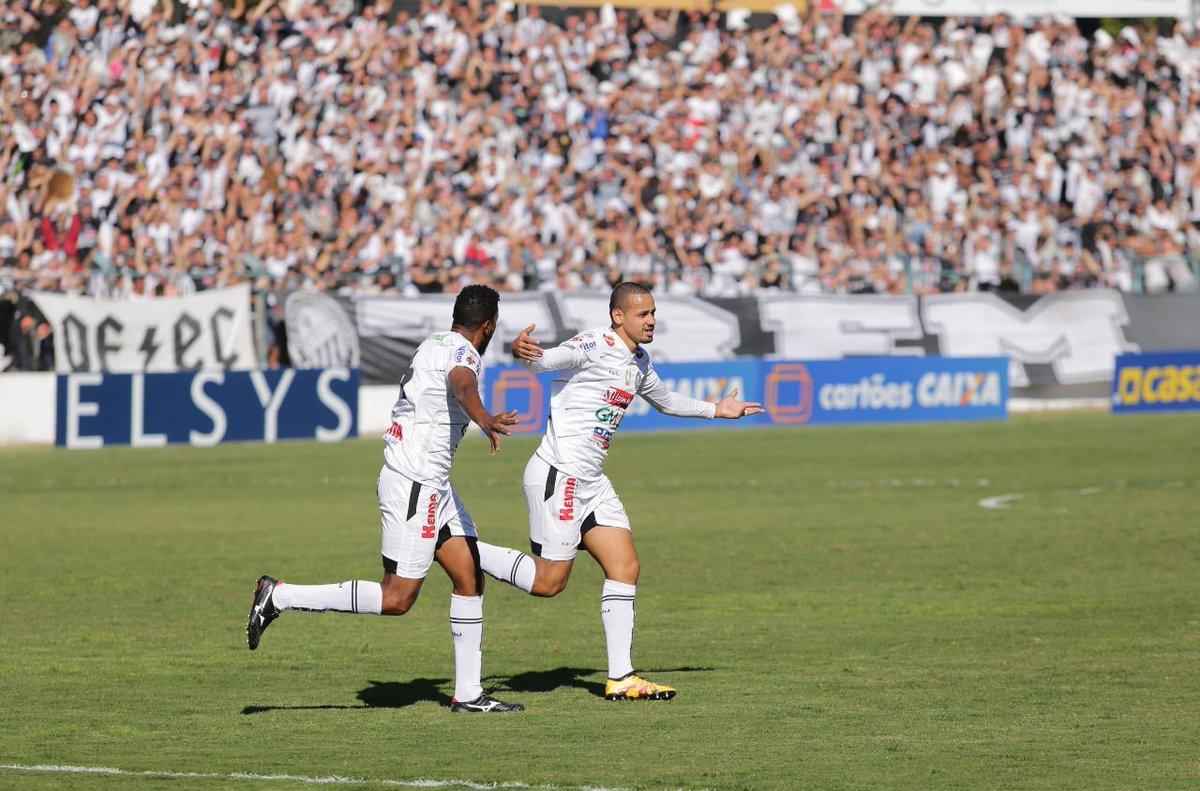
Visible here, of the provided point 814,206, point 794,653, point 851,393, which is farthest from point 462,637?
point 814,206

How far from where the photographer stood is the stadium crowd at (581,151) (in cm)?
3102

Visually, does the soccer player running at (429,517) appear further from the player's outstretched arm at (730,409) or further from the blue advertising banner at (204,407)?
the blue advertising banner at (204,407)

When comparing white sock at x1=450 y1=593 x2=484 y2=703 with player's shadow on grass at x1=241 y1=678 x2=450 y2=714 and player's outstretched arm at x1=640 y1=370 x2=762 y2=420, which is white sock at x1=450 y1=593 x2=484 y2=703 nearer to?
player's shadow on grass at x1=241 y1=678 x2=450 y2=714

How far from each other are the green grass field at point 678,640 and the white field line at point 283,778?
0.06 m

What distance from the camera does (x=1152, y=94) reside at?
4316cm

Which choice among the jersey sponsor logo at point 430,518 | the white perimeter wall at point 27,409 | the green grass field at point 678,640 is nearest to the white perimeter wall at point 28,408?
the white perimeter wall at point 27,409

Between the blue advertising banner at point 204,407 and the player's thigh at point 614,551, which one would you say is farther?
the blue advertising banner at point 204,407

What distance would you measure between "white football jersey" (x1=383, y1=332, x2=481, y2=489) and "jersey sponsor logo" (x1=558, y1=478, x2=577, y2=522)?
0.75 meters

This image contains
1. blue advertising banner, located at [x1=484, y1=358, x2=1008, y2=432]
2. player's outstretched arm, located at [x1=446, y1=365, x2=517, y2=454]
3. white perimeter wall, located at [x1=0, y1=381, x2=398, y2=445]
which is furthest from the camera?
blue advertising banner, located at [x1=484, y1=358, x2=1008, y2=432]

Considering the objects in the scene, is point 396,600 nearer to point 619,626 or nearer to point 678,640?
point 619,626

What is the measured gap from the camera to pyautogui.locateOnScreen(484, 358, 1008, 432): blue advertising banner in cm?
3177

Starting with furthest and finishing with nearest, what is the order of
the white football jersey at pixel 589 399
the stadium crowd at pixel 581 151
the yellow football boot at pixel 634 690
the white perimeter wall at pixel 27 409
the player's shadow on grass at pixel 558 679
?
1. the stadium crowd at pixel 581 151
2. the white perimeter wall at pixel 27 409
3. the player's shadow on grass at pixel 558 679
4. the white football jersey at pixel 589 399
5. the yellow football boot at pixel 634 690

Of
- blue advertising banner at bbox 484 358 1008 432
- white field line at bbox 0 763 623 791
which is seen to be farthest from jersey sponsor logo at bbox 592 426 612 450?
blue advertising banner at bbox 484 358 1008 432

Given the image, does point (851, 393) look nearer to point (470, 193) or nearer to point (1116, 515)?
point (470, 193)
